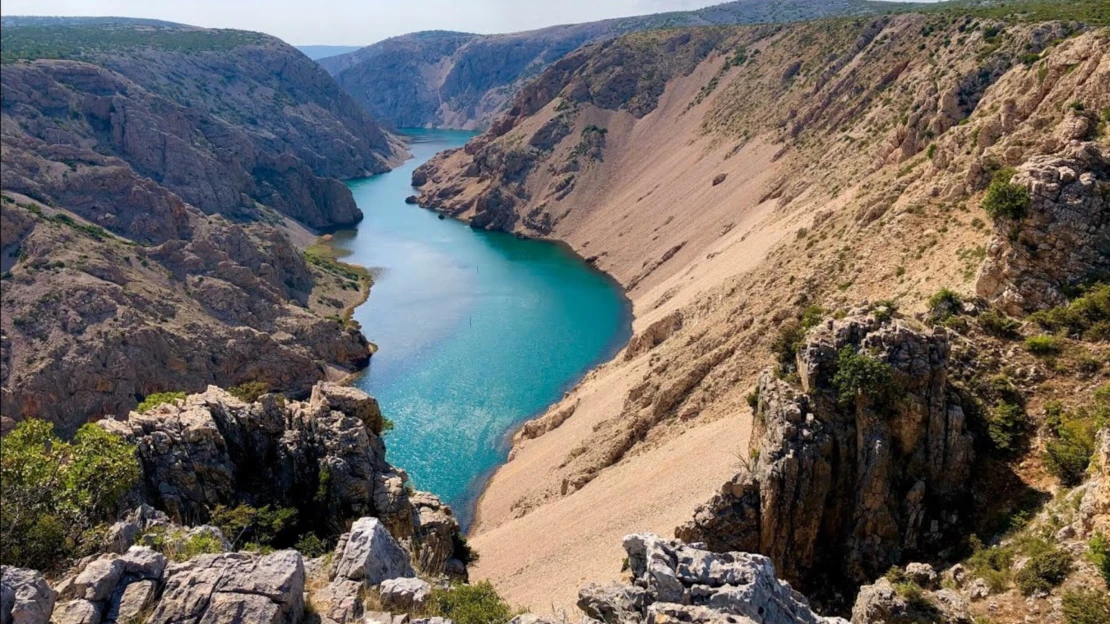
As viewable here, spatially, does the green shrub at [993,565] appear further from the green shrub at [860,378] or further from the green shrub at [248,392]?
the green shrub at [248,392]

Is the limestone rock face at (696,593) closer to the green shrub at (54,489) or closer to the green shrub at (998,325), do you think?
the green shrub at (54,489)

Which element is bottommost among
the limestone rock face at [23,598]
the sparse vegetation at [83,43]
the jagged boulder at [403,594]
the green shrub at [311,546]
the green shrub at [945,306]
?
the green shrub at [311,546]

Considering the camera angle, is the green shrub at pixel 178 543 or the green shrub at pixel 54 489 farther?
the green shrub at pixel 178 543

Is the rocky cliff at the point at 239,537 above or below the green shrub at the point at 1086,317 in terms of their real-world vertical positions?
A: below

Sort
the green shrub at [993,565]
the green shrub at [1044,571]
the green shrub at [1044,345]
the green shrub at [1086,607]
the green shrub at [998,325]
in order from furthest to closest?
the green shrub at [998,325]
the green shrub at [1044,345]
the green shrub at [993,565]
the green shrub at [1044,571]
the green shrub at [1086,607]

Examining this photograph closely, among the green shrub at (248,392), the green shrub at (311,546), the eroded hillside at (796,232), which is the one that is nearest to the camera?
the green shrub at (311,546)

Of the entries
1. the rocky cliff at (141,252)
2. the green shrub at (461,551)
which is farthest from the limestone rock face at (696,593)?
the rocky cliff at (141,252)

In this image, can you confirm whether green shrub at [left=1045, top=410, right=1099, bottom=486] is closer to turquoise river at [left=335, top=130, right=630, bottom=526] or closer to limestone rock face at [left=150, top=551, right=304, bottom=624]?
limestone rock face at [left=150, top=551, right=304, bottom=624]
